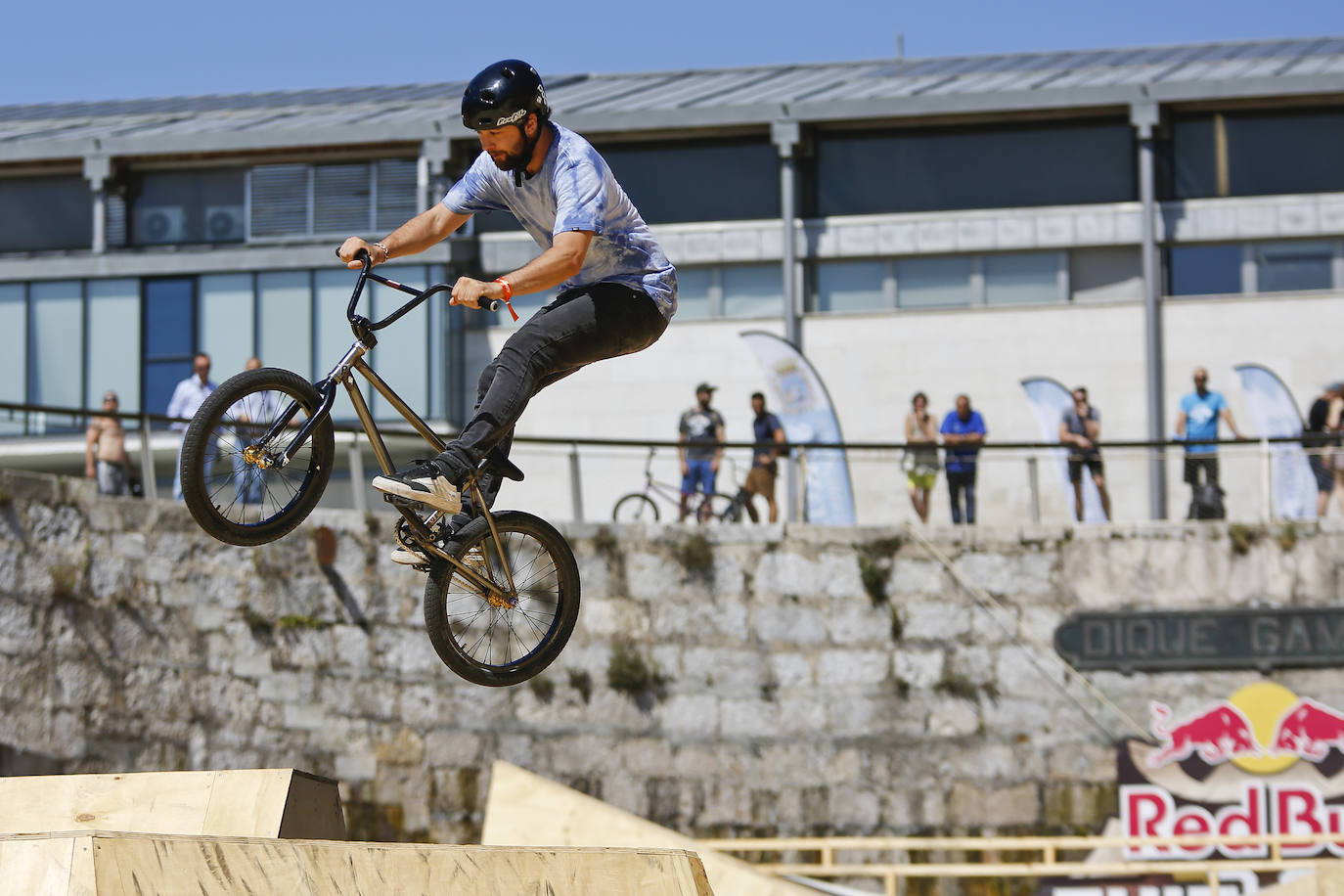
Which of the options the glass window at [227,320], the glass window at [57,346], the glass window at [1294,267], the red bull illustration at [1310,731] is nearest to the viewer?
the red bull illustration at [1310,731]

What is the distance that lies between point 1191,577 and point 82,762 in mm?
11680

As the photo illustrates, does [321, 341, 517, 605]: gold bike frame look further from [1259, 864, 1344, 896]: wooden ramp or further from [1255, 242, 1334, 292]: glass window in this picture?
[1255, 242, 1334, 292]: glass window

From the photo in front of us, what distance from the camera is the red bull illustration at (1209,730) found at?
57.6ft

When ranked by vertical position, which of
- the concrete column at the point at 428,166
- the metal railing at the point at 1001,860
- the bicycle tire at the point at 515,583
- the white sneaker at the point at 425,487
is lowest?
the metal railing at the point at 1001,860

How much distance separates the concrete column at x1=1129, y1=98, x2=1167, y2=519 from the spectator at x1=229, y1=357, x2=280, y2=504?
71.1ft

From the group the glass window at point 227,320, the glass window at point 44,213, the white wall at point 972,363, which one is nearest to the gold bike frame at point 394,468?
the white wall at point 972,363

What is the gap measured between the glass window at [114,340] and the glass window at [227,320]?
131cm

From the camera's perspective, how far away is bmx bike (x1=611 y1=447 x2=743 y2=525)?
680 inches

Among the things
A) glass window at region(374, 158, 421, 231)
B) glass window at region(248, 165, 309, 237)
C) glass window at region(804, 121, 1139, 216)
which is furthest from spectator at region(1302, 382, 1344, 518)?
glass window at region(248, 165, 309, 237)

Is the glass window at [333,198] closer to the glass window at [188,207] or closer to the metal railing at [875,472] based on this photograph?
the glass window at [188,207]

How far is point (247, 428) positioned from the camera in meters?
6.37

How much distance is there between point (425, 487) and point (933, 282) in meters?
22.5

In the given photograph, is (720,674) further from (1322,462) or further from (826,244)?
(826,244)

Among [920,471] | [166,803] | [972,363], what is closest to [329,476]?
[166,803]
